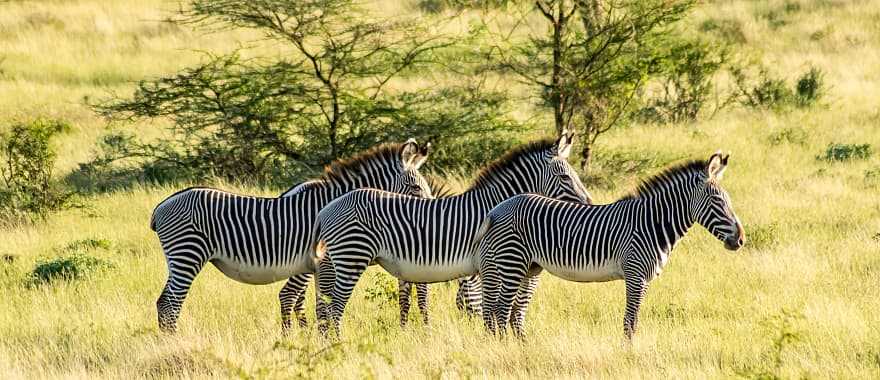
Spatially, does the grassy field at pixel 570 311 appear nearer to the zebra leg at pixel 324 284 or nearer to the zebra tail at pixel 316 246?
the zebra leg at pixel 324 284

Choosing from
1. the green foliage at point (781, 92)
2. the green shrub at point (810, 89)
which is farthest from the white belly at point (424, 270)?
the green shrub at point (810, 89)

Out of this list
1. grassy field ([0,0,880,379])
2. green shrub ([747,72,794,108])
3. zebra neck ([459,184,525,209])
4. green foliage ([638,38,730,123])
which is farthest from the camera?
green shrub ([747,72,794,108])

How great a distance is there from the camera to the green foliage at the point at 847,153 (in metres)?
17.8

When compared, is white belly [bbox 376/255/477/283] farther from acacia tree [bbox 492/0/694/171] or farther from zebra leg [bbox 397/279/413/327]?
acacia tree [bbox 492/0/694/171]

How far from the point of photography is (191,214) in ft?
29.2

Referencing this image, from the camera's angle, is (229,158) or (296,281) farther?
(229,158)

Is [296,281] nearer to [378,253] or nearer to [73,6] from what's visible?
[378,253]

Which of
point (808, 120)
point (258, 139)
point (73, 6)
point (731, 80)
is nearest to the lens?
point (258, 139)

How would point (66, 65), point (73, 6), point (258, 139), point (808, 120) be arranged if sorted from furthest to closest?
point (73, 6) → point (66, 65) → point (808, 120) → point (258, 139)

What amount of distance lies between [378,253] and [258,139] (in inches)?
364

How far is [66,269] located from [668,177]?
6200mm

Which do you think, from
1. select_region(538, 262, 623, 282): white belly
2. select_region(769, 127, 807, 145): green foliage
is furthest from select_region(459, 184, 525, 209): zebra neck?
select_region(769, 127, 807, 145): green foliage

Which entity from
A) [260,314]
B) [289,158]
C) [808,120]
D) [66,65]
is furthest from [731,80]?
[260,314]

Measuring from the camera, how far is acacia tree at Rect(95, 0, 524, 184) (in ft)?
55.6
